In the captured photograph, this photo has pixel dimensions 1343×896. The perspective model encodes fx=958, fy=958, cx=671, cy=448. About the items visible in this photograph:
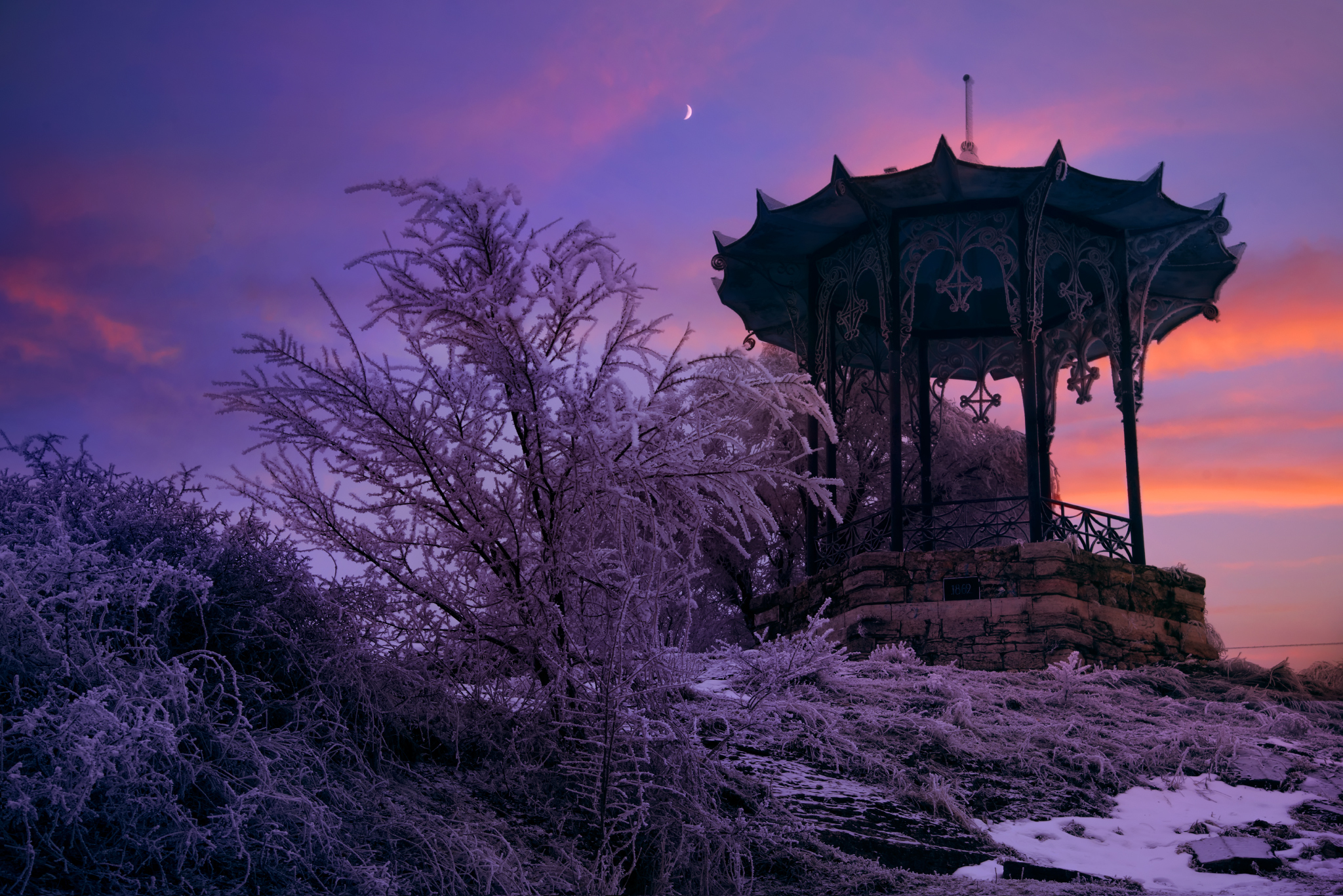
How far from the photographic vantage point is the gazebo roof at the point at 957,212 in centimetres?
1230

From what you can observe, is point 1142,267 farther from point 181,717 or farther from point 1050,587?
point 181,717

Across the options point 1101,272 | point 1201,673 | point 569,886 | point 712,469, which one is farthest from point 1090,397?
point 569,886

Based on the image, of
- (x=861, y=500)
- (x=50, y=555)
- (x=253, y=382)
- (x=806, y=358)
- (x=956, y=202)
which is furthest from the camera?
(x=861, y=500)

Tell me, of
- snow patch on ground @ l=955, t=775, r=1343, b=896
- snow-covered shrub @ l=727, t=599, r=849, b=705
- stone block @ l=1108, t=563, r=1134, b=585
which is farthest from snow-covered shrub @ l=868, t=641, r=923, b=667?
snow-covered shrub @ l=727, t=599, r=849, b=705

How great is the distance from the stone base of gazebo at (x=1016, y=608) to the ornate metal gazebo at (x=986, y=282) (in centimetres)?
62

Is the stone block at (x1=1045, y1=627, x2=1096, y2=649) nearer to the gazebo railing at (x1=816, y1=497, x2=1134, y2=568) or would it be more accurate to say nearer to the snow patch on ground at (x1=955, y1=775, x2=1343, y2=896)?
the gazebo railing at (x1=816, y1=497, x2=1134, y2=568)

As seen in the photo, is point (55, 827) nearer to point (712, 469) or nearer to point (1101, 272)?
point (712, 469)

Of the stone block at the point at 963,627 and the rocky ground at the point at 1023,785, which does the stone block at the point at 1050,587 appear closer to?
the stone block at the point at 963,627

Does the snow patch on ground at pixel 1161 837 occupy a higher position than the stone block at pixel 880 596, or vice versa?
the stone block at pixel 880 596

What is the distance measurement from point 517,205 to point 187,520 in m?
2.32

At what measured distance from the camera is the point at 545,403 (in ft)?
14.5

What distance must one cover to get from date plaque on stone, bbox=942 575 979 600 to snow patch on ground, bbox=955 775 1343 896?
16.2 feet

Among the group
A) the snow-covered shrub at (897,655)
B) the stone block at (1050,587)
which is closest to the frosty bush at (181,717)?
the snow-covered shrub at (897,655)

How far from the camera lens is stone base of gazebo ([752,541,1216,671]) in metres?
10.8
